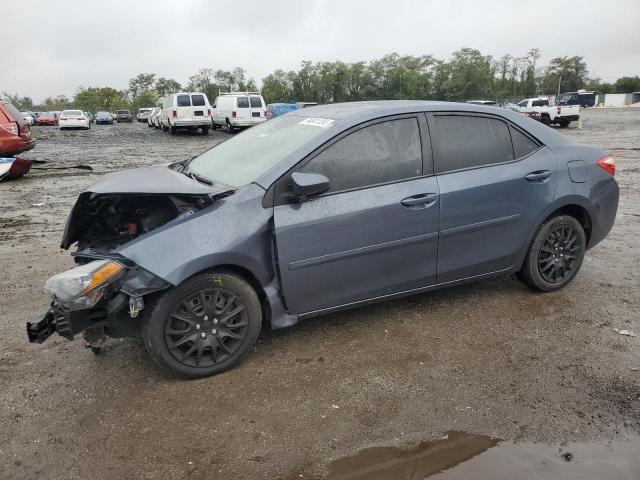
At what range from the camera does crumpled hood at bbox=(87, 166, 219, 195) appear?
3293 mm

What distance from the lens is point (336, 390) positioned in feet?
10.5

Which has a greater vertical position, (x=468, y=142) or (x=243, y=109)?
(x=468, y=142)

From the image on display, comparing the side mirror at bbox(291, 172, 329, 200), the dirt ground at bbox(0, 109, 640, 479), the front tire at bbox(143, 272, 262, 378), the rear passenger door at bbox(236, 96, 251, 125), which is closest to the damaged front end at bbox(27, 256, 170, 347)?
the front tire at bbox(143, 272, 262, 378)

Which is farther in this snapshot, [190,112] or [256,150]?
[190,112]

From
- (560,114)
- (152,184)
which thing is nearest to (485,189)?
(152,184)

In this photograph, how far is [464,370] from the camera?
3.40 m

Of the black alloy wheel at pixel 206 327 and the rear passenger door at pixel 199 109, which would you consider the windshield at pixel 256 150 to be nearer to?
the black alloy wheel at pixel 206 327

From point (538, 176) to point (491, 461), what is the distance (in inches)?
97.5

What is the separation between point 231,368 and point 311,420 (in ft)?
2.49

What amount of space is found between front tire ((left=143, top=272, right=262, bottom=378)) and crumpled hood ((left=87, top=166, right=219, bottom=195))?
57cm

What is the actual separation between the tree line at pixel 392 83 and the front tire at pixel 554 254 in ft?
193

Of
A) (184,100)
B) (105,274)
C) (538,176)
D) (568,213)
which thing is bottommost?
(568,213)

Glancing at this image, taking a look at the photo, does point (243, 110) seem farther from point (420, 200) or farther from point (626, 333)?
point (626, 333)

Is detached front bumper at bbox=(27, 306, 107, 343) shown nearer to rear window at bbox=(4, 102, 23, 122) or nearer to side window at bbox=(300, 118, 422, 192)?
side window at bbox=(300, 118, 422, 192)
